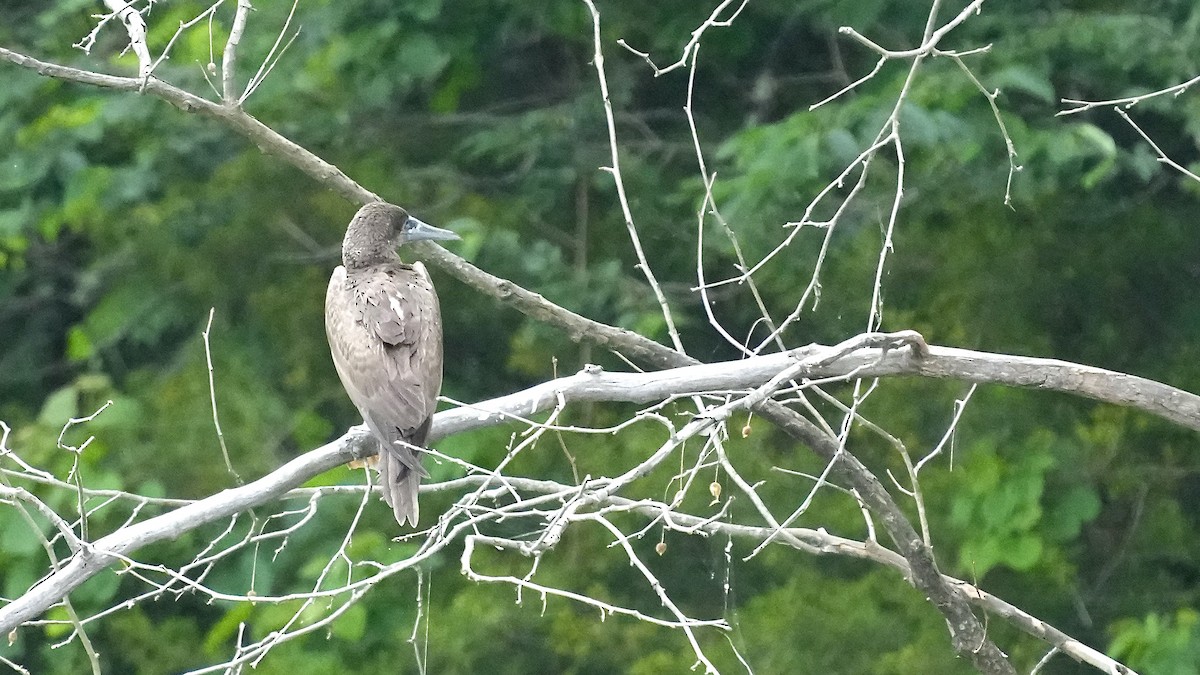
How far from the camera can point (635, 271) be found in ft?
20.7

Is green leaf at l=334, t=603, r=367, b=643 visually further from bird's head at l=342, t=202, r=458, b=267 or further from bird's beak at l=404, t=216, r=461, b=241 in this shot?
bird's beak at l=404, t=216, r=461, b=241

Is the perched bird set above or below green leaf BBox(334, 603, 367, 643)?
above

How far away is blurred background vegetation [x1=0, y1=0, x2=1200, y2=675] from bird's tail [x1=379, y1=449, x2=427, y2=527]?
185cm

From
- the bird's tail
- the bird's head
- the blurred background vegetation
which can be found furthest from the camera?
the blurred background vegetation

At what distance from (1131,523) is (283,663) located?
3197mm

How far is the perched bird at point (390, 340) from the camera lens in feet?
11.5

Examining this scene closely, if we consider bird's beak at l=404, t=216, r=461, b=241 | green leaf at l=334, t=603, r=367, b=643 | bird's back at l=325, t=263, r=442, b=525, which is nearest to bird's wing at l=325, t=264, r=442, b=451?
bird's back at l=325, t=263, r=442, b=525

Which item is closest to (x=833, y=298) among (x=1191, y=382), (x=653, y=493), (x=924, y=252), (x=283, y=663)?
(x=924, y=252)

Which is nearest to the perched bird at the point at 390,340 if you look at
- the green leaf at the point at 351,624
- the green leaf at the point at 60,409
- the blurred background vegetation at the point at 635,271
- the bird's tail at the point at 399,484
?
the bird's tail at the point at 399,484

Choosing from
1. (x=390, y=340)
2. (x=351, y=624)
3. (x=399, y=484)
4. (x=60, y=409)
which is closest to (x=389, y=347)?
(x=390, y=340)

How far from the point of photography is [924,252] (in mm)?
5676

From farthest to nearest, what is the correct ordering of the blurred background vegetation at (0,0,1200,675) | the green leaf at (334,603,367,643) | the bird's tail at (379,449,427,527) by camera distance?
the green leaf at (334,603,367,643), the blurred background vegetation at (0,0,1200,675), the bird's tail at (379,449,427,527)

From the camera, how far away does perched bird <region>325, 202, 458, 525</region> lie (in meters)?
3.49

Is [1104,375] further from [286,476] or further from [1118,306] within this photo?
[1118,306]
